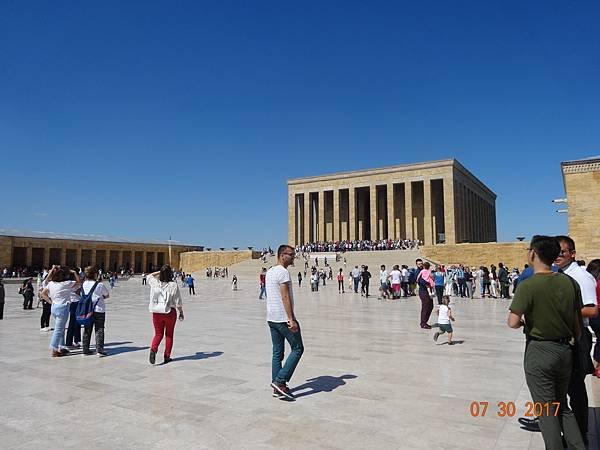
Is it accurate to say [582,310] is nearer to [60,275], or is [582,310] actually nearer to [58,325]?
[58,325]

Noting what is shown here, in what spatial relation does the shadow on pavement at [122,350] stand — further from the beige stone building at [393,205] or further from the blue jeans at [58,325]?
the beige stone building at [393,205]

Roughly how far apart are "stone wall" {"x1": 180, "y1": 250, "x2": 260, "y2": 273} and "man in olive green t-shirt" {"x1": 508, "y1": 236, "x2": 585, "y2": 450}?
149 ft

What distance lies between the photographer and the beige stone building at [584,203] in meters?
21.5

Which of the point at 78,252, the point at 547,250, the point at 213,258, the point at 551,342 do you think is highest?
the point at 78,252

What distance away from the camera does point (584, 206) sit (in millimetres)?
21922

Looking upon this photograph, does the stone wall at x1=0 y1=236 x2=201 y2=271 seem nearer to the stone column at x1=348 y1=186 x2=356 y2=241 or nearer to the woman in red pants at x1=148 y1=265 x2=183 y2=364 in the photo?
the stone column at x1=348 y1=186 x2=356 y2=241

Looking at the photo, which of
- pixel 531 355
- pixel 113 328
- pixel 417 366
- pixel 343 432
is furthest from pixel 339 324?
pixel 531 355

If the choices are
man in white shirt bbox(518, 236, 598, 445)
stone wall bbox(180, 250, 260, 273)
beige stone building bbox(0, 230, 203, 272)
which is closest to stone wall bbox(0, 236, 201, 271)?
beige stone building bbox(0, 230, 203, 272)

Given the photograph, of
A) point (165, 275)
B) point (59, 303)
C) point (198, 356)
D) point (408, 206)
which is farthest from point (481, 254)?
point (59, 303)

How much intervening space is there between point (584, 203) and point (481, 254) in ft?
45.9

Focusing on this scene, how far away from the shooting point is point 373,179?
4778 cm

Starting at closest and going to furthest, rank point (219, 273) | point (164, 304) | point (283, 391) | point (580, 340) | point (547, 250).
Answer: point (547, 250) → point (580, 340) → point (283, 391) → point (164, 304) → point (219, 273)

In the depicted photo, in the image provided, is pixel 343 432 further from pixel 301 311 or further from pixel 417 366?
pixel 301 311
